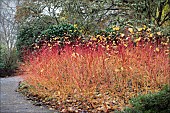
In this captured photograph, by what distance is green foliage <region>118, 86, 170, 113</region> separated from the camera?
131 inches

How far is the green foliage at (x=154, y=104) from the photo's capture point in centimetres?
334

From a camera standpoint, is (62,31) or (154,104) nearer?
(154,104)

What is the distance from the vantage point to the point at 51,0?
13062 mm

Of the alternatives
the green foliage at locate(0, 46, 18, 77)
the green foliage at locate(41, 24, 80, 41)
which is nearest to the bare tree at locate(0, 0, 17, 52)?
the green foliage at locate(0, 46, 18, 77)

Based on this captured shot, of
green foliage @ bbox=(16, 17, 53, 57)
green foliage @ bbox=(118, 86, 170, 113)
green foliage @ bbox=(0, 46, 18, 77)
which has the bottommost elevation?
green foliage @ bbox=(0, 46, 18, 77)

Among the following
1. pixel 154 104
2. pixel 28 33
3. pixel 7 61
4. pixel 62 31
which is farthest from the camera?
pixel 7 61

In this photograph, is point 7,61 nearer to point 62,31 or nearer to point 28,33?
point 28,33

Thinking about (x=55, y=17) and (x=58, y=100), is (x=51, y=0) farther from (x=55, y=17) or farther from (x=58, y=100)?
(x=58, y=100)

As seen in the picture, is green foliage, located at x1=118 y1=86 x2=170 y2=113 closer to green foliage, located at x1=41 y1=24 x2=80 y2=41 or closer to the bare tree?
green foliage, located at x1=41 y1=24 x2=80 y2=41

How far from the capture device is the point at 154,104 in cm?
338

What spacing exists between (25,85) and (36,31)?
220 inches

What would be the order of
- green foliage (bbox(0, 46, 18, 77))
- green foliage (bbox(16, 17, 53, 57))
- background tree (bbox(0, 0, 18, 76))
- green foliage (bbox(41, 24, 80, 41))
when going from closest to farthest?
green foliage (bbox(41, 24, 80, 41)), green foliage (bbox(16, 17, 53, 57)), green foliage (bbox(0, 46, 18, 77)), background tree (bbox(0, 0, 18, 76))

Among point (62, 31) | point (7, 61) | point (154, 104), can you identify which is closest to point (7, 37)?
point (7, 61)

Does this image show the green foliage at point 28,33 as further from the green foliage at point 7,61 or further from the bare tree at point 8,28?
the bare tree at point 8,28
